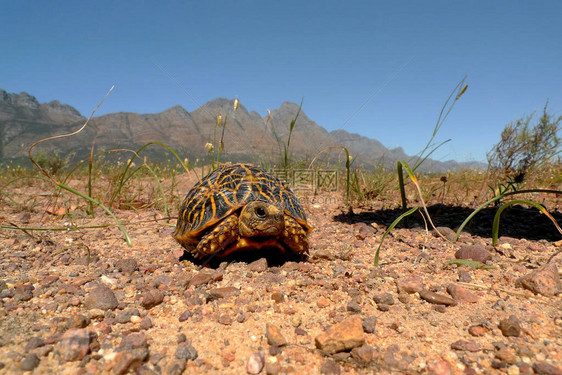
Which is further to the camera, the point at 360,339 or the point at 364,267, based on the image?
the point at 364,267

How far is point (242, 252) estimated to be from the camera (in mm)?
2525

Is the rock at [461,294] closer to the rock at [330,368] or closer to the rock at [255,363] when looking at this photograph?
the rock at [330,368]

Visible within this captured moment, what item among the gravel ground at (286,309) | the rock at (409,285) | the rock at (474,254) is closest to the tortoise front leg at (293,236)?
the gravel ground at (286,309)

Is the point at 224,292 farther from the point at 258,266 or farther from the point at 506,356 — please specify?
the point at 506,356

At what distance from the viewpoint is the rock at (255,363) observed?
1.23 meters

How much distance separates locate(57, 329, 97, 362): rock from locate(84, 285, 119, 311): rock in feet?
1.04

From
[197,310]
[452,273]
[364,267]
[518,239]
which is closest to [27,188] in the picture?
[197,310]

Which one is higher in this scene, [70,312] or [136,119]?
[136,119]

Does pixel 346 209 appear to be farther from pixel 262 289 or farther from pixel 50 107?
pixel 50 107

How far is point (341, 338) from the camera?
134cm

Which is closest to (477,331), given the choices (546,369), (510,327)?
(510,327)

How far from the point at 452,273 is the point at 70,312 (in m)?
2.51

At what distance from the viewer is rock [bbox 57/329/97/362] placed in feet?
4.04

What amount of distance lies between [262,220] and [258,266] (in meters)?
0.41
